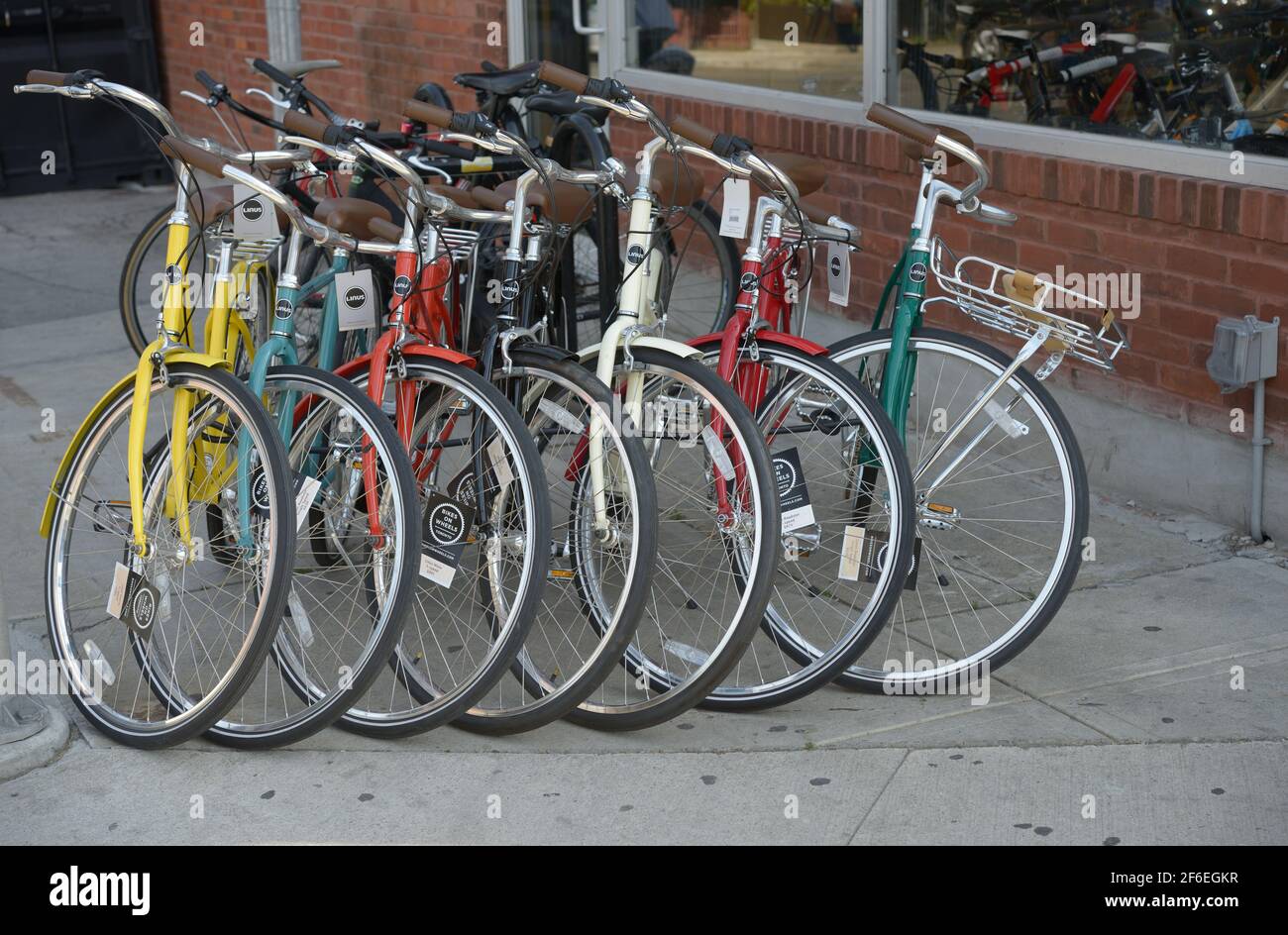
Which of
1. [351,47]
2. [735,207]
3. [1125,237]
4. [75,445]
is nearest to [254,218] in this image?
[75,445]

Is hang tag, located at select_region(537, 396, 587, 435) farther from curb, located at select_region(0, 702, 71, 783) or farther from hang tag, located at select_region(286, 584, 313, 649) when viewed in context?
curb, located at select_region(0, 702, 71, 783)

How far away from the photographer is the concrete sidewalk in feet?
10.4

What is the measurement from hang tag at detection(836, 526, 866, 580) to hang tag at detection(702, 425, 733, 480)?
1.10 feet

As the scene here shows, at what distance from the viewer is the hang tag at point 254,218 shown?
3.77 metres

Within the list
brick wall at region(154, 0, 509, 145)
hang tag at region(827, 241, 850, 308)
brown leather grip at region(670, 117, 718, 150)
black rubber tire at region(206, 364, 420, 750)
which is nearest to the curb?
black rubber tire at region(206, 364, 420, 750)

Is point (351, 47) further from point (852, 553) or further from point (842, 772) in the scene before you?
point (842, 772)

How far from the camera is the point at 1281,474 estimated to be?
4453mm

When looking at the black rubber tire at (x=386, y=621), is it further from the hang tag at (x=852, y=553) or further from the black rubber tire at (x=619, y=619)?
the hang tag at (x=852, y=553)

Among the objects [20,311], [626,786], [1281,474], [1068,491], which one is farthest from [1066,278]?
[20,311]

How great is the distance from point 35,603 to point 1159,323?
345 centimetres

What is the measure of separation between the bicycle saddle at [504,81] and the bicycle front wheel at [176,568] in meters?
1.24

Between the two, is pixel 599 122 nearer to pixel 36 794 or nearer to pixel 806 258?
pixel 806 258

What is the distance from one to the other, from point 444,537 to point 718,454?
667 millimetres

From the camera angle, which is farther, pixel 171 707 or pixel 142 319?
pixel 142 319
